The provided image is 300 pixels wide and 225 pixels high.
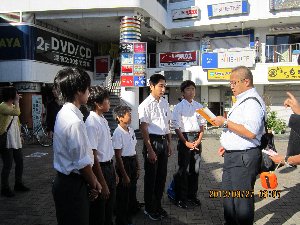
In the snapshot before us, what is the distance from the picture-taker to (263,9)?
18.0 meters

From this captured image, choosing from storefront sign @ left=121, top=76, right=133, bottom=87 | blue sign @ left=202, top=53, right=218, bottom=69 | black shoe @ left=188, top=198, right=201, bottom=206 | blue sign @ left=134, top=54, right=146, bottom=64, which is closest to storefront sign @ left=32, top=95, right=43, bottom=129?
storefront sign @ left=121, top=76, right=133, bottom=87

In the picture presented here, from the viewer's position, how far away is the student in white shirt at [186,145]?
476 centimetres

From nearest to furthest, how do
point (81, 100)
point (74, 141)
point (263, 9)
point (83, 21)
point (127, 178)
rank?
point (74, 141) → point (81, 100) → point (127, 178) → point (83, 21) → point (263, 9)

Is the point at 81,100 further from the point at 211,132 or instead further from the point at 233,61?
the point at 233,61

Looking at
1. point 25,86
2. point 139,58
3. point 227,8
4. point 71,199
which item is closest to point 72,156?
point 71,199

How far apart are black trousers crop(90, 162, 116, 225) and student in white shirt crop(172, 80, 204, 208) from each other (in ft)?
6.20

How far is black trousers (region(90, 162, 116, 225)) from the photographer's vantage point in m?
2.85

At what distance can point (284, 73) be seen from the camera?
1725cm

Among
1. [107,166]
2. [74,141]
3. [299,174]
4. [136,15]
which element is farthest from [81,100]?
[136,15]

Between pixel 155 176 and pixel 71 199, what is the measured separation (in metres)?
2.09

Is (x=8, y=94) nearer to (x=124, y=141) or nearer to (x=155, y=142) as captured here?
(x=124, y=141)

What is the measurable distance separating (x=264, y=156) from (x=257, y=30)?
60.7 ft

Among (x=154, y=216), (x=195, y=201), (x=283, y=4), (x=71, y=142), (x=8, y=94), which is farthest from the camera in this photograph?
(x=283, y=4)

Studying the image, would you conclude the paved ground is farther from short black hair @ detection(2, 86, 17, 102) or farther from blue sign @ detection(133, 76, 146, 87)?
blue sign @ detection(133, 76, 146, 87)
